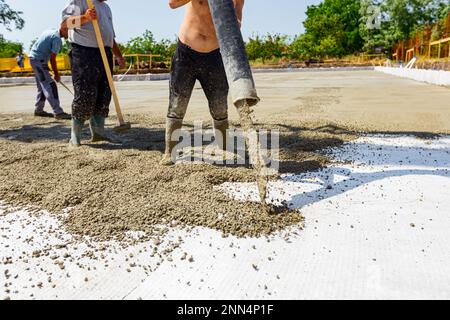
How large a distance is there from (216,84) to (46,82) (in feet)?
15.3

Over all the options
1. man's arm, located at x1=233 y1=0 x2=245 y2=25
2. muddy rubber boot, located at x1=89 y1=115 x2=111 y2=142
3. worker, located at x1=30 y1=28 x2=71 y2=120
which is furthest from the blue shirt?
man's arm, located at x1=233 y1=0 x2=245 y2=25

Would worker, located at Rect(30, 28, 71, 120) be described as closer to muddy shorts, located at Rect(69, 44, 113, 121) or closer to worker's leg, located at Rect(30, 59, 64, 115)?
worker's leg, located at Rect(30, 59, 64, 115)

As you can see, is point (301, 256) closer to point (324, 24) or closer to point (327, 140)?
point (327, 140)

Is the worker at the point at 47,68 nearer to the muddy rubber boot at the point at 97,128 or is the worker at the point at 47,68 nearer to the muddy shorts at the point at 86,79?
the muddy rubber boot at the point at 97,128

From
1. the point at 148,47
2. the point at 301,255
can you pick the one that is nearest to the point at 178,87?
the point at 301,255

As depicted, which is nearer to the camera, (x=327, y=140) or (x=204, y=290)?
(x=204, y=290)

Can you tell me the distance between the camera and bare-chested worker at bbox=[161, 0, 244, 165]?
10.7 ft

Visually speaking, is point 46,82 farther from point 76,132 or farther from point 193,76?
point 193,76

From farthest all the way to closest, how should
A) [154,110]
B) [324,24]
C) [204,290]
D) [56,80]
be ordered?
[324,24] < [154,110] < [56,80] < [204,290]

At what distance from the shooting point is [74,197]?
2795 mm

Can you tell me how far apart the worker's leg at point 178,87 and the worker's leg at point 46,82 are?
3996mm

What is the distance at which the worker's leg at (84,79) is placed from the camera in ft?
13.3
